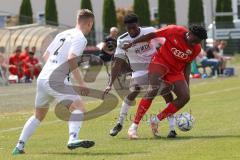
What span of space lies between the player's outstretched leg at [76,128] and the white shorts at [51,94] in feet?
0.38

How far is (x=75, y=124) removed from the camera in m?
10.6

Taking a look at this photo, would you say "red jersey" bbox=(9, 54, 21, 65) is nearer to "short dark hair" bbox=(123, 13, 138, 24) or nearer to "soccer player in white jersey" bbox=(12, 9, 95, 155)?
"short dark hair" bbox=(123, 13, 138, 24)

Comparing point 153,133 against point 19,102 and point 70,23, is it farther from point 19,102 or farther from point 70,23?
point 70,23

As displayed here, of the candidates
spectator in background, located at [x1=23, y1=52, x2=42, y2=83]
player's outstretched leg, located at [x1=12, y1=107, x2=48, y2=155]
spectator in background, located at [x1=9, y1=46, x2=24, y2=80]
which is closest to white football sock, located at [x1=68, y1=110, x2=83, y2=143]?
player's outstretched leg, located at [x1=12, y1=107, x2=48, y2=155]

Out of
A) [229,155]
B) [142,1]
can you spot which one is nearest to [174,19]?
[142,1]

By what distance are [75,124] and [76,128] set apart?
6 centimetres

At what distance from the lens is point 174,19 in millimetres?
59344

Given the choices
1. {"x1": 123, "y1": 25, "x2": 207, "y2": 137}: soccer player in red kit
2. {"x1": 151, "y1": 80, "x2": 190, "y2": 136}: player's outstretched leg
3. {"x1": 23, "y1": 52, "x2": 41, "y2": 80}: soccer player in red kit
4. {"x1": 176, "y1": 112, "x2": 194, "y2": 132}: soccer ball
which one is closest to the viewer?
{"x1": 123, "y1": 25, "x2": 207, "y2": 137}: soccer player in red kit

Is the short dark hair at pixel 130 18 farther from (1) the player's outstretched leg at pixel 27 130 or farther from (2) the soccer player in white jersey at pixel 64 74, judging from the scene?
(1) the player's outstretched leg at pixel 27 130

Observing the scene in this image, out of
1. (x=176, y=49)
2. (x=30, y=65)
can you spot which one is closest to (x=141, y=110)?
(x=176, y=49)

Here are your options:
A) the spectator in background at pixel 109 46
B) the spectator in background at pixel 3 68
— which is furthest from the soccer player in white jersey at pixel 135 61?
the spectator in background at pixel 3 68

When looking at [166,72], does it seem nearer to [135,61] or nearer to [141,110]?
[141,110]

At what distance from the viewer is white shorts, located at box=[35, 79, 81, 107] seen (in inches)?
422

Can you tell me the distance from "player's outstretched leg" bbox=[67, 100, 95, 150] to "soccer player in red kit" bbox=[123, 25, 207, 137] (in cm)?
191
